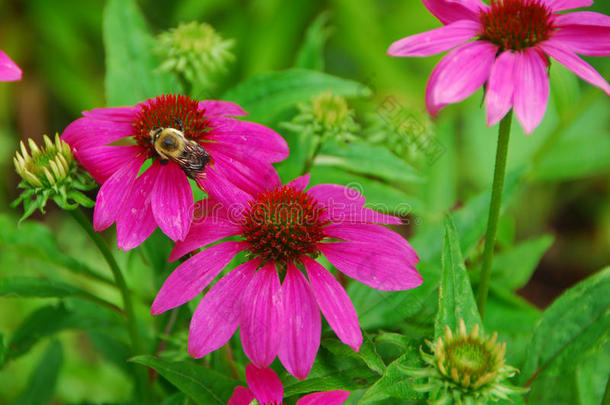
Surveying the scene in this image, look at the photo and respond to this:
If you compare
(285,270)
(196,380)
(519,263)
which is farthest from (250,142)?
(519,263)

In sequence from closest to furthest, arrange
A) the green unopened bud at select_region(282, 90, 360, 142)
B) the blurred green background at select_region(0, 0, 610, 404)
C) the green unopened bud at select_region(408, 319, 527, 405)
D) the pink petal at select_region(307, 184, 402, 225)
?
1. the green unopened bud at select_region(408, 319, 527, 405)
2. the pink petal at select_region(307, 184, 402, 225)
3. the green unopened bud at select_region(282, 90, 360, 142)
4. the blurred green background at select_region(0, 0, 610, 404)

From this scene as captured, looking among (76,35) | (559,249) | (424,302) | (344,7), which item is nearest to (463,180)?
(559,249)

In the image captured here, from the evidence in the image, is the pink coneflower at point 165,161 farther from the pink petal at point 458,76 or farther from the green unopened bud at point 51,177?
the pink petal at point 458,76

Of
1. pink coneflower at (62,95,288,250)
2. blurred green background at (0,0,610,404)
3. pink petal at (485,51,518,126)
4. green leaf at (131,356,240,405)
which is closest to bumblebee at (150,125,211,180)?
pink coneflower at (62,95,288,250)

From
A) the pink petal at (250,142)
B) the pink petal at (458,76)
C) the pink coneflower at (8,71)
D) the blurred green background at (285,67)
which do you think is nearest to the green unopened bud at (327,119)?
the pink petal at (250,142)

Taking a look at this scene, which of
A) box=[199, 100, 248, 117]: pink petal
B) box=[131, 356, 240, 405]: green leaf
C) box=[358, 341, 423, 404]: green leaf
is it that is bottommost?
box=[131, 356, 240, 405]: green leaf

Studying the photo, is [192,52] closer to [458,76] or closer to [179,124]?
[179,124]

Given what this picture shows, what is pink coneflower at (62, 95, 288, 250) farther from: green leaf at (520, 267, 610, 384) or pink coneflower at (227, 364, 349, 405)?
green leaf at (520, 267, 610, 384)
